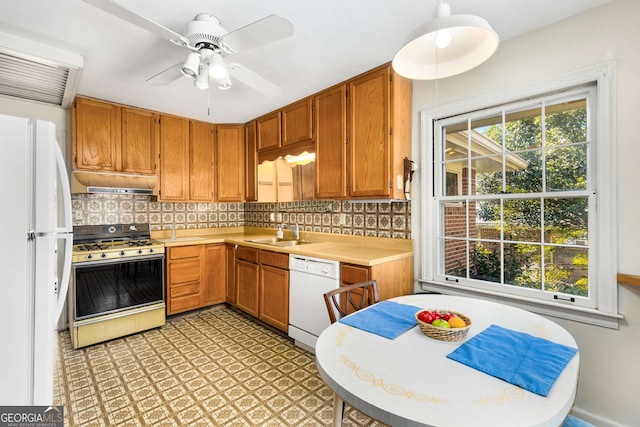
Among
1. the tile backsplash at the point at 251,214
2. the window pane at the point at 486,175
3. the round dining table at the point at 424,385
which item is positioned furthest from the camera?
the tile backsplash at the point at 251,214

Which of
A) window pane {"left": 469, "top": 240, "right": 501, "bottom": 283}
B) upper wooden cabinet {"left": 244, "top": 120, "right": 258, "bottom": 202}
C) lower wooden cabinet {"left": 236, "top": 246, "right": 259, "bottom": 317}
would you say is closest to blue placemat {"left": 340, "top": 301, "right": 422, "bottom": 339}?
window pane {"left": 469, "top": 240, "right": 501, "bottom": 283}

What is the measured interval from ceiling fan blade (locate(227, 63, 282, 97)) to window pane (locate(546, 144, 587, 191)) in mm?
1956

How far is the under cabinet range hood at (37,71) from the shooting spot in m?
1.99

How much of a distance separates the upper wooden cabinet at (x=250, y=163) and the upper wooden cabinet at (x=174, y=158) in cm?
75

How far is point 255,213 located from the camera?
4.41m

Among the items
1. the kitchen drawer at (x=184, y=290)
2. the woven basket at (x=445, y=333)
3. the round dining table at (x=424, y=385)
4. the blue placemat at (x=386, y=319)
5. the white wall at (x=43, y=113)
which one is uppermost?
the white wall at (x=43, y=113)

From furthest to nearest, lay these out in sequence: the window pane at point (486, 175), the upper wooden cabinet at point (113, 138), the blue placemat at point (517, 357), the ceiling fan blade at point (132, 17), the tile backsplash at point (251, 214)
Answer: the upper wooden cabinet at point (113, 138) < the tile backsplash at point (251, 214) < the window pane at point (486, 175) < the ceiling fan blade at point (132, 17) < the blue placemat at point (517, 357)

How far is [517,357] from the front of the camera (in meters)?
1.05

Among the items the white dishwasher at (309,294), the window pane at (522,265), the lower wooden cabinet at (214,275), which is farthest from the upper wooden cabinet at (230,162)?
the window pane at (522,265)

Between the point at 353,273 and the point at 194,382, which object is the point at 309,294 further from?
the point at 194,382

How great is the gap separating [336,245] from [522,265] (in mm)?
1612

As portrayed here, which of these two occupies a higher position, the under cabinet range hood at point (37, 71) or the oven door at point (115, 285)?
the under cabinet range hood at point (37, 71)

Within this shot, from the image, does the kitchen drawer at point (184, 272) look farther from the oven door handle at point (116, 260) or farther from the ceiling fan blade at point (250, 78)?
Result: the ceiling fan blade at point (250, 78)

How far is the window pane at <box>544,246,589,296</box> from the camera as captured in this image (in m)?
1.84
